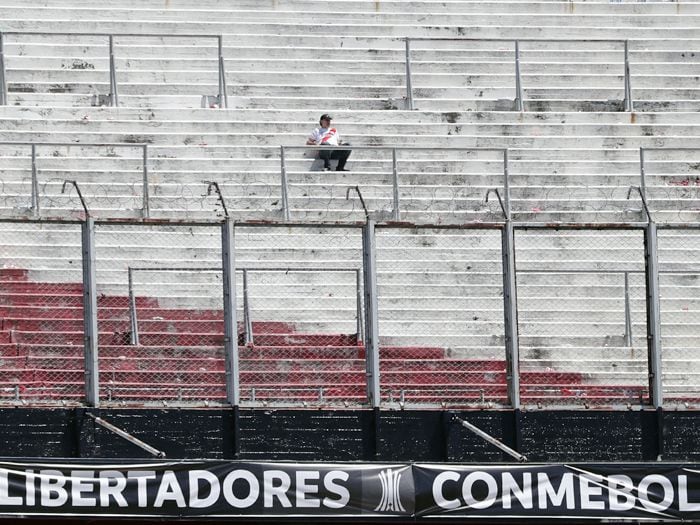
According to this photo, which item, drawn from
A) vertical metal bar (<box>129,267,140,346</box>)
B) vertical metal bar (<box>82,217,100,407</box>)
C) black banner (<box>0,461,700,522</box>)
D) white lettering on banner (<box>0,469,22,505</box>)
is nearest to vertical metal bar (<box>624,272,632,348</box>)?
black banner (<box>0,461,700,522</box>)

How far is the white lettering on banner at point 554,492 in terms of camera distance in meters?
16.3

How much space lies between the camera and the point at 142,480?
1591 cm

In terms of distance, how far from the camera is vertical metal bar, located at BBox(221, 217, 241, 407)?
16.3m

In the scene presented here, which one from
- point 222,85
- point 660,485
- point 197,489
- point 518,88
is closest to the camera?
point 197,489

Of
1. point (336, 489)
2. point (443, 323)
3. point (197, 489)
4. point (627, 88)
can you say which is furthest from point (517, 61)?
point (197, 489)

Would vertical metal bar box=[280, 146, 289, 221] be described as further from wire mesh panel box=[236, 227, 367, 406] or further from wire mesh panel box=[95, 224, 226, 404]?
wire mesh panel box=[95, 224, 226, 404]

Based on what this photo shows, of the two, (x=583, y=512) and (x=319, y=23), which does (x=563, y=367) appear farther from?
(x=319, y=23)

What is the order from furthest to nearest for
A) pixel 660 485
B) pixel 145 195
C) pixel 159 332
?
pixel 145 195 → pixel 159 332 → pixel 660 485

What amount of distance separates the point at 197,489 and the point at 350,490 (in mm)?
1308

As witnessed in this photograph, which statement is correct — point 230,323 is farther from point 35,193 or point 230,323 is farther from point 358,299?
point 35,193

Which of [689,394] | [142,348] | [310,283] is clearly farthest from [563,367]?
[142,348]

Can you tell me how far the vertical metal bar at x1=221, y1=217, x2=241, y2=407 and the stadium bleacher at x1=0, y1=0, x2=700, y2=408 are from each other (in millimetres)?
115

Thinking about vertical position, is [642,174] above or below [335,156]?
below

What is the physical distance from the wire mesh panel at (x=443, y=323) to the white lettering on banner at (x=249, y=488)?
1435mm
